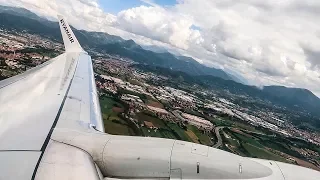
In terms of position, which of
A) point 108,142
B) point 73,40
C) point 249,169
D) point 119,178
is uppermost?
point 73,40

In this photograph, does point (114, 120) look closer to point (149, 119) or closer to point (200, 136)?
point (149, 119)

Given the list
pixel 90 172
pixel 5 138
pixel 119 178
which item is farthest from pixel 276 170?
pixel 5 138

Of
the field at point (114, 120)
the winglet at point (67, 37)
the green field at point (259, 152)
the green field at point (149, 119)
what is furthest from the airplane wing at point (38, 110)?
the green field at point (259, 152)

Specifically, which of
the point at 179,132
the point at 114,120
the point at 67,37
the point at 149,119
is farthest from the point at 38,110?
the point at 149,119

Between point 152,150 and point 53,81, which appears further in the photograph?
point 53,81

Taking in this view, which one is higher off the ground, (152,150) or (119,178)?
(152,150)

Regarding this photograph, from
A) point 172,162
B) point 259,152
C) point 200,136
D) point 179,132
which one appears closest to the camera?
point 172,162

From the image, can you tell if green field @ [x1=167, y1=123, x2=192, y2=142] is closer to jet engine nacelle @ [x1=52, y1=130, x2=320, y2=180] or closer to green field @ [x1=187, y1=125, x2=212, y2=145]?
green field @ [x1=187, y1=125, x2=212, y2=145]

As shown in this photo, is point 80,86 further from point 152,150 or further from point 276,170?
point 276,170
